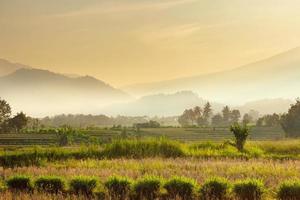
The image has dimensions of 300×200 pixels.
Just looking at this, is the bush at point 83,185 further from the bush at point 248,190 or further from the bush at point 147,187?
the bush at point 248,190

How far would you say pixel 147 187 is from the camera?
20.7 meters

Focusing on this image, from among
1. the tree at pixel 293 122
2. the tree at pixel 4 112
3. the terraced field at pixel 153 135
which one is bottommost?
the terraced field at pixel 153 135

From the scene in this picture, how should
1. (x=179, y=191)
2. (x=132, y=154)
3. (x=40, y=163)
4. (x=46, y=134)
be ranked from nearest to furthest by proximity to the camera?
(x=179, y=191), (x=40, y=163), (x=132, y=154), (x=46, y=134)

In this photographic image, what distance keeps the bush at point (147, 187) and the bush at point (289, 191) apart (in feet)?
14.7

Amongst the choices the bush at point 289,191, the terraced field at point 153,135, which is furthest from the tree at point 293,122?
the bush at point 289,191

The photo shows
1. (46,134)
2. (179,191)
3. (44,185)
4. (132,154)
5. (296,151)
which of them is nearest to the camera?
(179,191)

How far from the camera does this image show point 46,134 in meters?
113

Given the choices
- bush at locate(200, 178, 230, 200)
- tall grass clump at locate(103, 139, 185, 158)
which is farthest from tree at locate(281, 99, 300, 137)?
bush at locate(200, 178, 230, 200)

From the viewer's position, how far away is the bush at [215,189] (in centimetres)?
2020

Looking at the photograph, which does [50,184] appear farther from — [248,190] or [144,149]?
[144,149]

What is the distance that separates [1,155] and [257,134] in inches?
3417

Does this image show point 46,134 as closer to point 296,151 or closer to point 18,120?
point 18,120

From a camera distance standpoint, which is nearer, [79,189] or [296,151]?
[79,189]

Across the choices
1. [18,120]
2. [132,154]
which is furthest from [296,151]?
[18,120]
